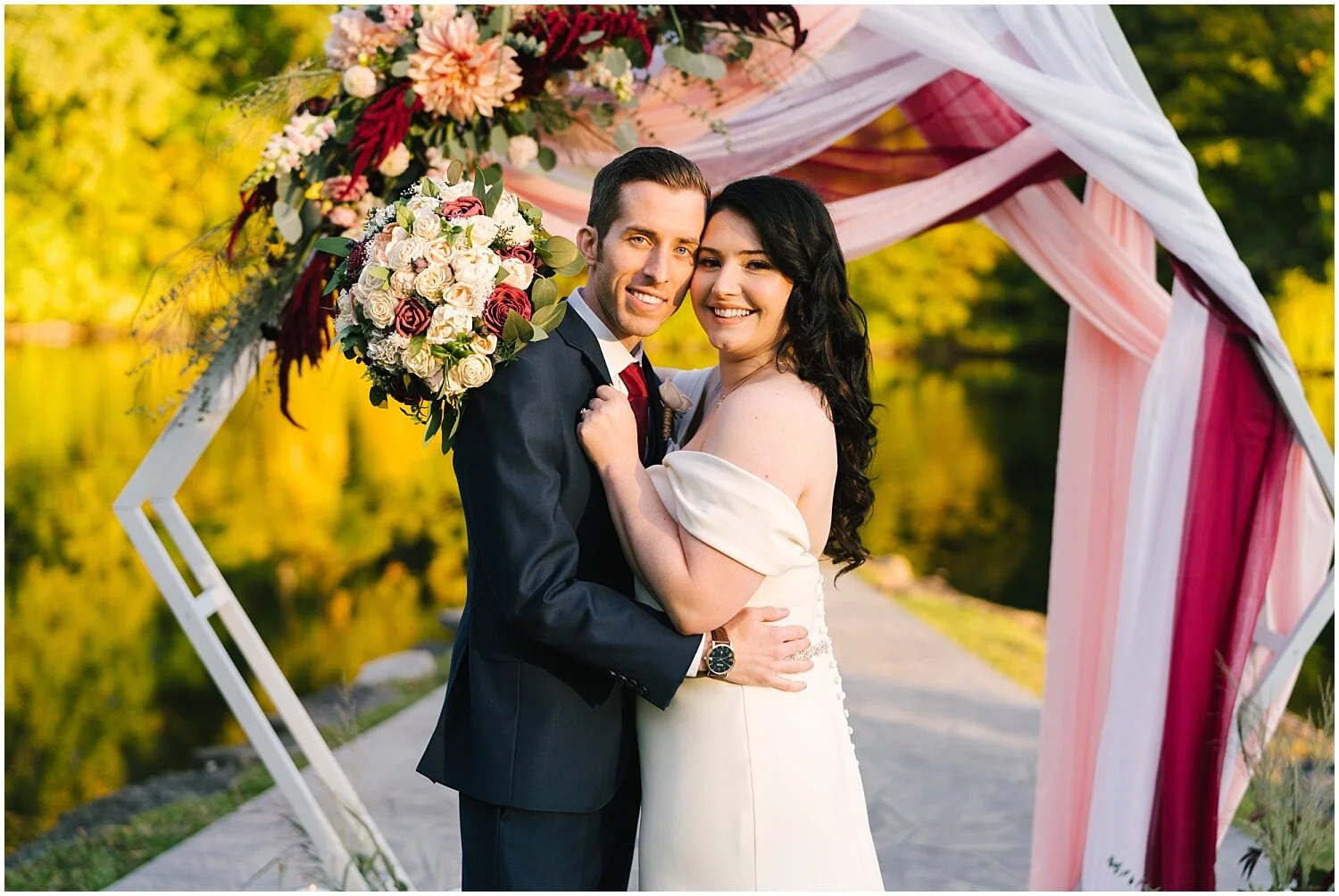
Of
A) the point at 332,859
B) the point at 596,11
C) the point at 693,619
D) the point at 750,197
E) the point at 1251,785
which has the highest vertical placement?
the point at 596,11

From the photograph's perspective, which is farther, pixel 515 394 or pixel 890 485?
pixel 890 485

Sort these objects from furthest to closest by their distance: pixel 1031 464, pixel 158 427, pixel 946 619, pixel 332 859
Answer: pixel 158 427, pixel 1031 464, pixel 946 619, pixel 332 859

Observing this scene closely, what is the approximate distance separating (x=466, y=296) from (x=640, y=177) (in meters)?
0.44

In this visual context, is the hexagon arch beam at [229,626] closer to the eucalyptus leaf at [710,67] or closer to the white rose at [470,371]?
the eucalyptus leaf at [710,67]

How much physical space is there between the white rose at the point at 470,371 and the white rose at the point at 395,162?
52.3 inches

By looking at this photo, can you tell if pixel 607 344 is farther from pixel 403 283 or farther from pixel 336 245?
pixel 336 245

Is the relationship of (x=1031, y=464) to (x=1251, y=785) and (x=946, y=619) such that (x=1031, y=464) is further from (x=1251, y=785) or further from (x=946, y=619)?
(x=1251, y=785)

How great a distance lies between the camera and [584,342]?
2293 millimetres

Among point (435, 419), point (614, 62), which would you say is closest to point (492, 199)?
point (435, 419)

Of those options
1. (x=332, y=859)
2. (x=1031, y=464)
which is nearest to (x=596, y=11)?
(x=332, y=859)

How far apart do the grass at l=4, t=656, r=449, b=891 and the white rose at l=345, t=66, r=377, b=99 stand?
1826mm

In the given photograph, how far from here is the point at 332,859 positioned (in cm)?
352

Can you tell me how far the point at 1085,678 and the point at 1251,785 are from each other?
60cm

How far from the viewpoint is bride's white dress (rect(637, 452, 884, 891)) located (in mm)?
2297
